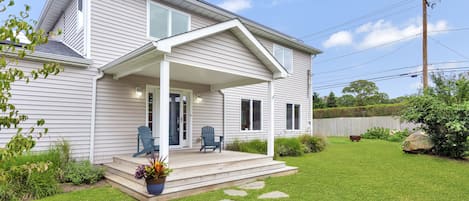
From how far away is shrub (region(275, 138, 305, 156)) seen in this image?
10171 millimetres

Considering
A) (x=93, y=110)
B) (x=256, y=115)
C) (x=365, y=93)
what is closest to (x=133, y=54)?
(x=93, y=110)

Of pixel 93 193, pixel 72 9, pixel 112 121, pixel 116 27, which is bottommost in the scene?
pixel 93 193

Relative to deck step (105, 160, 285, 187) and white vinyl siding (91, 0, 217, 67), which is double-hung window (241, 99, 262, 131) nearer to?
deck step (105, 160, 285, 187)

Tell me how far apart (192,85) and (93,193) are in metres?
4.72

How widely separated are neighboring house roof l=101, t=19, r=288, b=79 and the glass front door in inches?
66.8

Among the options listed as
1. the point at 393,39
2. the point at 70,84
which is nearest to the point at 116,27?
the point at 70,84

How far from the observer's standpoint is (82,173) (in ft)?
19.1

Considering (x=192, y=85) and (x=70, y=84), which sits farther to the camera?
(x=192, y=85)

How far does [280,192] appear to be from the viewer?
17.2 ft

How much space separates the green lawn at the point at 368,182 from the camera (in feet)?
16.3

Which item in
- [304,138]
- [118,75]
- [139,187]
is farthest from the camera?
[304,138]

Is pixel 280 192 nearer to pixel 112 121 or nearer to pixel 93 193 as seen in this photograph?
pixel 93 193

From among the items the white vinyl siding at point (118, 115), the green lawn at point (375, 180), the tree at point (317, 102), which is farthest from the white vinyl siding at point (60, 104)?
the tree at point (317, 102)

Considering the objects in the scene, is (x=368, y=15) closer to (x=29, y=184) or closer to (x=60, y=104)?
(x=60, y=104)
